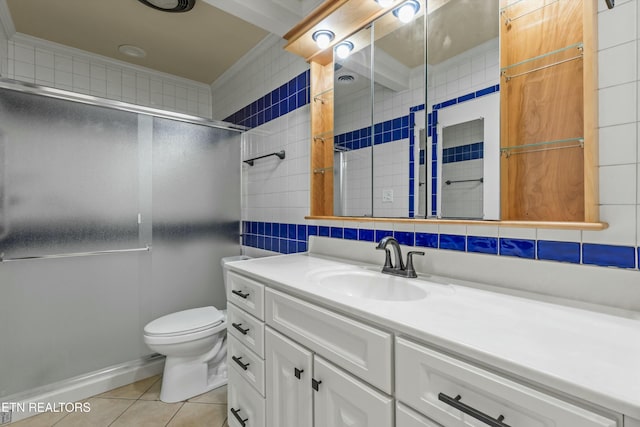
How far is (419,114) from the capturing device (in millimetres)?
1271

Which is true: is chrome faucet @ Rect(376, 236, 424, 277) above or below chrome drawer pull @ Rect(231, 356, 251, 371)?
above

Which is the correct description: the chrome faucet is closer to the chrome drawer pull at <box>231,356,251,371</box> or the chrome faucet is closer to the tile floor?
the chrome drawer pull at <box>231,356,251,371</box>

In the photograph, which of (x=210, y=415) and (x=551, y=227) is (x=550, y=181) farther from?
(x=210, y=415)

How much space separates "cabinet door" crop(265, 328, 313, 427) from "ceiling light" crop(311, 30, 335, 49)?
4.77 feet

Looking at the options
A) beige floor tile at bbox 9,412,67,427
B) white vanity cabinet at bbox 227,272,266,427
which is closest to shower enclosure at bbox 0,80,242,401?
beige floor tile at bbox 9,412,67,427

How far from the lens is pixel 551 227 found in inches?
33.7

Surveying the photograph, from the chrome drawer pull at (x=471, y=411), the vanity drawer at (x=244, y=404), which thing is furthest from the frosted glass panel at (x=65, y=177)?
the chrome drawer pull at (x=471, y=411)

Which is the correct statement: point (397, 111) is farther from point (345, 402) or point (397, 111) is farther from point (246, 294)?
point (345, 402)

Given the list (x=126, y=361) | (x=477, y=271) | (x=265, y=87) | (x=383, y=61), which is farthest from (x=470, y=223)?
(x=126, y=361)

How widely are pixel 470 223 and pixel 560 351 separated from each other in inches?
21.9

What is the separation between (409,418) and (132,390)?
1880mm

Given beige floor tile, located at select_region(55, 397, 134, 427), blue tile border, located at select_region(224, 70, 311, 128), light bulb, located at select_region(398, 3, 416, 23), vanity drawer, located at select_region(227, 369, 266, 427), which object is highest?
light bulb, located at select_region(398, 3, 416, 23)

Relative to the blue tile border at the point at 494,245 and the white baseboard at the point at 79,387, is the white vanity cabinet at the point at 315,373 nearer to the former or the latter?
the blue tile border at the point at 494,245

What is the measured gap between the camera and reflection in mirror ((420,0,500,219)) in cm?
A: 106
